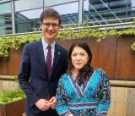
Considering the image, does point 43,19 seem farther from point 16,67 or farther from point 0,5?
point 0,5

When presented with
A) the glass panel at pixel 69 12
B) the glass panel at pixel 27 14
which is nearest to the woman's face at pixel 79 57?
the glass panel at pixel 69 12

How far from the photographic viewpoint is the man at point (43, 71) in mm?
2691

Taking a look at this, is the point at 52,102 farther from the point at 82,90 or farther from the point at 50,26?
the point at 50,26

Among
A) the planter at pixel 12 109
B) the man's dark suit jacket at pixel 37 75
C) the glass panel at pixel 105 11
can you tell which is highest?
the glass panel at pixel 105 11

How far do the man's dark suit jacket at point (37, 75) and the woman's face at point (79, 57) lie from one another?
0.22 m

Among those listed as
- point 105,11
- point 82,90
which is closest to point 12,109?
point 82,90

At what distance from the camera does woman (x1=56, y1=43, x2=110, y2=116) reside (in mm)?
2545

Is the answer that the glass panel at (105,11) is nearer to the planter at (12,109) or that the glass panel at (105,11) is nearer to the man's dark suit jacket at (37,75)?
the planter at (12,109)

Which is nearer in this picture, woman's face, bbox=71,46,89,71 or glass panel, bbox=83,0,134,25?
woman's face, bbox=71,46,89,71

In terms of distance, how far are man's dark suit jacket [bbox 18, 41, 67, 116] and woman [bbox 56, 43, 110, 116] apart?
0.45ft

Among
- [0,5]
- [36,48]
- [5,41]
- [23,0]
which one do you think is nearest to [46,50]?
[36,48]

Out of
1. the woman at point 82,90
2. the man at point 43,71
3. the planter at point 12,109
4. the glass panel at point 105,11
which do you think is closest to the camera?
the woman at point 82,90

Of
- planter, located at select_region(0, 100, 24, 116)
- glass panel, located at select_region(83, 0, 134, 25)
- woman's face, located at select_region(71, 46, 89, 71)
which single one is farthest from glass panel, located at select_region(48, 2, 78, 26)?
woman's face, located at select_region(71, 46, 89, 71)

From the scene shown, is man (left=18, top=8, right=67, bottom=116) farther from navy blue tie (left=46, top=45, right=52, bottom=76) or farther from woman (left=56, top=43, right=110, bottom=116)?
woman (left=56, top=43, right=110, bottom=116)
